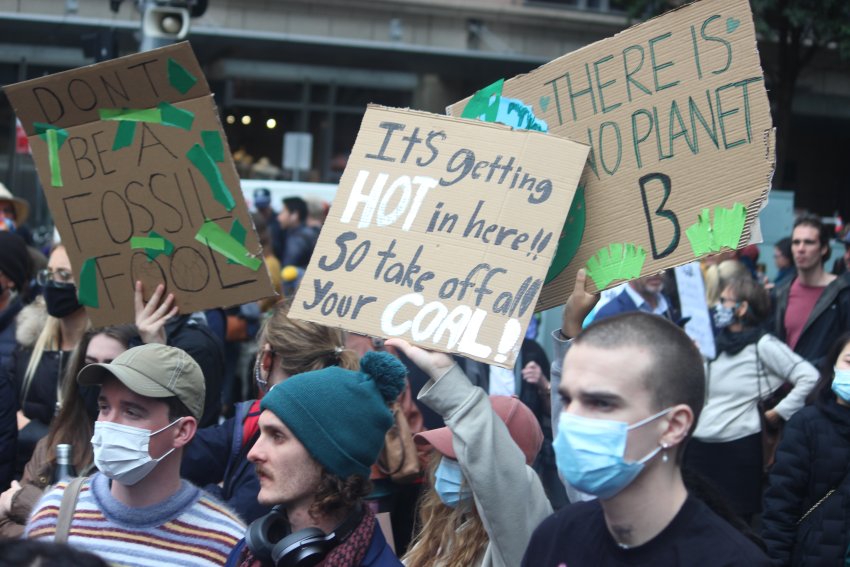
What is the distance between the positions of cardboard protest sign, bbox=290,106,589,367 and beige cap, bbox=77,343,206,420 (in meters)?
0.47

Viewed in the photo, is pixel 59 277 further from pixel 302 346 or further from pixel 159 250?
pixel 302 346

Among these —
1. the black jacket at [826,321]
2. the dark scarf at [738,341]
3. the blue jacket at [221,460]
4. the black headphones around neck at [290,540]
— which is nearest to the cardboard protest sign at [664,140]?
the black headphones around neck at [290,540]

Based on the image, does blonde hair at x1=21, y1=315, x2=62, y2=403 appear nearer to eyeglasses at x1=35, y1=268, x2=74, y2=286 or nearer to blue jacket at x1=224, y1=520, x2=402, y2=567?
eyeglasses at x1=35, y1=268, x2=74, y2=286

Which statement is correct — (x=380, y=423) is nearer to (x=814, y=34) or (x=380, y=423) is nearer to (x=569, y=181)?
(x=569, y=181)

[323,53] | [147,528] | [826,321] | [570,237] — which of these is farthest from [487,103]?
[323,53]

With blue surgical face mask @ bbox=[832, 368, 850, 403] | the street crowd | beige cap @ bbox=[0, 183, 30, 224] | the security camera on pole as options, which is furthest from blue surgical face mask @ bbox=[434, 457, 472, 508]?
beige cap @ bbox=[0, 183, 30, 224]

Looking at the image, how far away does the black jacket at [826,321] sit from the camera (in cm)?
732

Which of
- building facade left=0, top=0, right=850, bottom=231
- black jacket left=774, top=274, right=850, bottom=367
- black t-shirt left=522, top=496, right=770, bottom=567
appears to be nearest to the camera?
black t-shirt left=522, top=496, right=770, bottom=567

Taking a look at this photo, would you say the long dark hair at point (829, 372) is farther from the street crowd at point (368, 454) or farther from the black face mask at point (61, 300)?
the black face mask at point (61, 300)

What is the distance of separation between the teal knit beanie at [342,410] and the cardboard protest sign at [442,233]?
133 millimetres

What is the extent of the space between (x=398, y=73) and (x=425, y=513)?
1986 centimetres

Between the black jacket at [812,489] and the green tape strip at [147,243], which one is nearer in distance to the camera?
the green tape strip at [147,243]

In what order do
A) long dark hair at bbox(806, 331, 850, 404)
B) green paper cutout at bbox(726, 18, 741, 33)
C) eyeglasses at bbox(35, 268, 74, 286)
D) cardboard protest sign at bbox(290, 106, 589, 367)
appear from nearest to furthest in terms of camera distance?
cardboard protest sign at bbox(290, 106, 589, 367)
green paper cutout at bbox(726, 18, 741, 33)
long dark hair at bbox(806, 331, 850, 404)
eyeglasses at bbox(35, 268, 74, 286)

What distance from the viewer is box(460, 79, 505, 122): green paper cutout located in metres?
3.57
